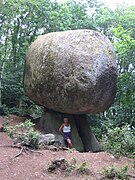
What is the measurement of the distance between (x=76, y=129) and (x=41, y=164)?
544 centimetres

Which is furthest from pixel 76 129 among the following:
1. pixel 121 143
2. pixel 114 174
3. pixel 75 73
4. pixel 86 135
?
pixel 114 174

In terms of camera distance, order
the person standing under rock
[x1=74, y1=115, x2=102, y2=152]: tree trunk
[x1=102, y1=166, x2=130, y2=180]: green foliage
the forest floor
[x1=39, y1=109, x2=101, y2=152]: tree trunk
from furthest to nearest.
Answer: [x1=74, y1=115, x2=102, y2=152]: tree trunk, [x1=39, y1=109, x2=101, y2=152]: tree trunk, the person standing under rock, [x1=102, y1=166, x2=130, y2=180]: green foliage, the forest floor

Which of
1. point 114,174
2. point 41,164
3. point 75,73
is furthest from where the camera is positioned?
point 75,73

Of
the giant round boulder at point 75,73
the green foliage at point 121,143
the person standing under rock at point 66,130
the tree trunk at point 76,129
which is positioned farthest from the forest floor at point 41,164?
the tree trunk at point 76,129

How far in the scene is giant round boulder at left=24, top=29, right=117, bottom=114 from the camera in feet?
35.5

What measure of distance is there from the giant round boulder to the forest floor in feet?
10.1

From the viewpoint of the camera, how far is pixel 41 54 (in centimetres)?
1179

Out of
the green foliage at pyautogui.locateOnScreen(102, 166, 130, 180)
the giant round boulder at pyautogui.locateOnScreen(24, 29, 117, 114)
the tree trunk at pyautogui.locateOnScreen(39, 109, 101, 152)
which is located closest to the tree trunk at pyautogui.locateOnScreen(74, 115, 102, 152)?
the tree trunk at pyautogui.locateOnScreen(39, 109, 101, 152)

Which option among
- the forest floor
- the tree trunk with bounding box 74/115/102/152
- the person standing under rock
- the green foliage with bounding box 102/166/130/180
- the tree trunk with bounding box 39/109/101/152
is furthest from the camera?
the tree trunk with bounding box 74/115/102/152

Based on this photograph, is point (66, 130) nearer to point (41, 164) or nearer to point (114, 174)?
point (41, 164)

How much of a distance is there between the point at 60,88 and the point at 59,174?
208 inches

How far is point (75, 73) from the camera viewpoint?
35.4 ft

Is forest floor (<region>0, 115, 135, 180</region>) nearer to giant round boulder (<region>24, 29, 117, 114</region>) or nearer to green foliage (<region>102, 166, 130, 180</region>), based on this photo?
green foliage (<region>102, 166, 130, 180</region>)

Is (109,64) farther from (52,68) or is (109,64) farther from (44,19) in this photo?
(44,19)
